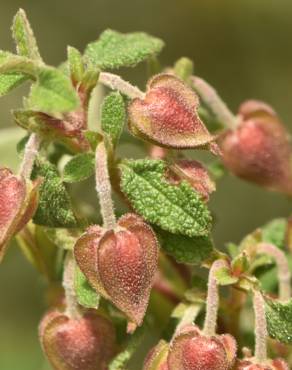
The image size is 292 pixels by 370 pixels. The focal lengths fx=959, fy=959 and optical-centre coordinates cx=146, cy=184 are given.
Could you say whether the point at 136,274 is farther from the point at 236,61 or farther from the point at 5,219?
the point at 236,61

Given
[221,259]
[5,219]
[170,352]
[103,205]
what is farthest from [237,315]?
[5,219]

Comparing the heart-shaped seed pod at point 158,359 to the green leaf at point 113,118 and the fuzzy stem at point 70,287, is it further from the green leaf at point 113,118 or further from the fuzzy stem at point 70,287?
the green leaf at point 113,118

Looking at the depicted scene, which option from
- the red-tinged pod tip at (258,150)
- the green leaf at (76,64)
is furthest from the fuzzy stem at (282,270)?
the green leaf at (76,64)

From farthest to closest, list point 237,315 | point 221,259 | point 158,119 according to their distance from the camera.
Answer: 1. point 237,315
2. point 221,259
3. point 158,119

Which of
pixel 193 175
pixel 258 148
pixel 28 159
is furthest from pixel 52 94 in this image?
pixel 258 148

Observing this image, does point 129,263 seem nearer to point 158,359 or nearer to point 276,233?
point 158,359

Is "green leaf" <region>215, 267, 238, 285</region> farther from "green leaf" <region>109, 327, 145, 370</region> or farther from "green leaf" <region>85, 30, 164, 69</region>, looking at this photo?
"green leaf" <region>85, 30, 164, 69</region>
